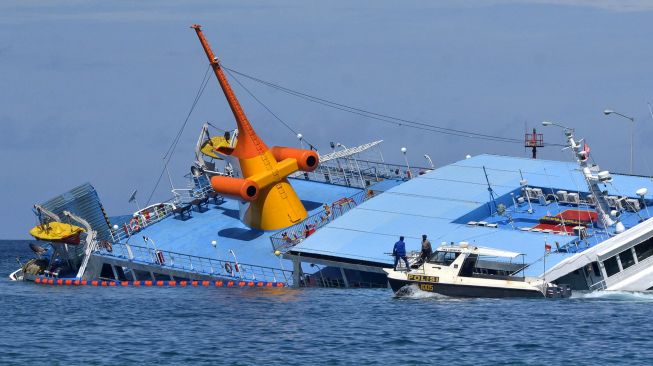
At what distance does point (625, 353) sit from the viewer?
193ft

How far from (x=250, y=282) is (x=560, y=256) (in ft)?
62.8

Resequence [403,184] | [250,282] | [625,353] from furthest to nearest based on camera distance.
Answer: [403,184]
[250,282]
[625,353]

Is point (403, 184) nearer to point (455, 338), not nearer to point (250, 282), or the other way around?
point (250, 282)

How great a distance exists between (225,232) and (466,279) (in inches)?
1101

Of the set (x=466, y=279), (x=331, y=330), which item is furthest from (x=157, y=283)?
(x=331, y=330)

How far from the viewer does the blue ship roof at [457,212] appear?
7825cm

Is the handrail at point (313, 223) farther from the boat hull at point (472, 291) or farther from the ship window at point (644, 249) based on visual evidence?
the ship window at point (644, 249)

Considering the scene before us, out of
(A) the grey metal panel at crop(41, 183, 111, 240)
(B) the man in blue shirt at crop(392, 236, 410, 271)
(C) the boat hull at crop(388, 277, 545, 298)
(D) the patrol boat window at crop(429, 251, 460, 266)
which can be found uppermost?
(A) the grey metal panel at crop(41, 183, 111, 240)

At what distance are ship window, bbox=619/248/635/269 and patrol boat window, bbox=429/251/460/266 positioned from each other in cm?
858

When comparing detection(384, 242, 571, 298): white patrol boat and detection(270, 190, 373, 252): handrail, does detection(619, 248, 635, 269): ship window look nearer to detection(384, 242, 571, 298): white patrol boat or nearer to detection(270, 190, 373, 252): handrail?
detection(384, 242, 571, 298): white patrol boat

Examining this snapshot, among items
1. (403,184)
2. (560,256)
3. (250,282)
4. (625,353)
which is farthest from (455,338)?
(403,184)

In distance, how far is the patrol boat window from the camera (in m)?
71.5

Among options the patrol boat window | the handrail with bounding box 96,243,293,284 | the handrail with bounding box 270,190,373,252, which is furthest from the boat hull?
the handrail with bounding box 270,190,373,252

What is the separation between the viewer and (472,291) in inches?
2785
